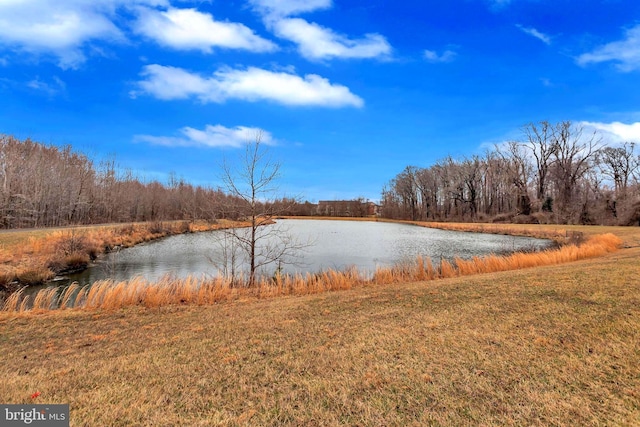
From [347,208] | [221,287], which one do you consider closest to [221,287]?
[221,287]

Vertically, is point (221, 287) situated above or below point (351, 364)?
below

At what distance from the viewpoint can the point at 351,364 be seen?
352cm

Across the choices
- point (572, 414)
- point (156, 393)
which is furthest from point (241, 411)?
point (572, 414)

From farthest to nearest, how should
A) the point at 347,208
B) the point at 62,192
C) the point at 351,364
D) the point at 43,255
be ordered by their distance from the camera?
the point at 347,208
the point at 62,192
the point at 43,255
the point at 351,364

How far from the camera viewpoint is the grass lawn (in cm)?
266

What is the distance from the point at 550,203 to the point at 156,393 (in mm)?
53594

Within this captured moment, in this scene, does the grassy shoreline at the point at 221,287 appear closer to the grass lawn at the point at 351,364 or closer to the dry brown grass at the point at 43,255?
the grass lawn at the point at 351,364

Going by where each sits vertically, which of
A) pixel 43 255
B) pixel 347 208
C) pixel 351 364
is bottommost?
pixel 43 255

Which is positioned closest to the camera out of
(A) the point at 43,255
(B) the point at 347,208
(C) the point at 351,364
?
(C) the point at 351,364

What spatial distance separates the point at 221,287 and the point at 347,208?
79.5 metres

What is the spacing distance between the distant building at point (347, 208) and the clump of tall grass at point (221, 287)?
73.3 metres

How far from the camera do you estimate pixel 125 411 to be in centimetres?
271

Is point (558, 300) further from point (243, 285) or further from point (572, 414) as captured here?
point (243, 285)

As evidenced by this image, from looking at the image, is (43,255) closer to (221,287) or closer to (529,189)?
(221,287)
